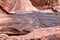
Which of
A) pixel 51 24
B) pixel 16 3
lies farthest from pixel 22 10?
pixel 51 24

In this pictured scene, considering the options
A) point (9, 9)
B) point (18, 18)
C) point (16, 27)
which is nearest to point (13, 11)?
point (9, 9)

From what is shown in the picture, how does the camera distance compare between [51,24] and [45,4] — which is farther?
[45,4]

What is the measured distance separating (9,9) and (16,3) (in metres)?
0.19

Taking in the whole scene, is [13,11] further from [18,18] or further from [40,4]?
[40,4]

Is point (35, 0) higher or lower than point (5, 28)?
lower

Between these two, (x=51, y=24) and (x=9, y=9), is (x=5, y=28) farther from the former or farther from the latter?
(x=9, y=9)

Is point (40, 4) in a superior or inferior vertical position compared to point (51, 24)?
inferior

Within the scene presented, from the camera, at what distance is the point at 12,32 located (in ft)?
7.11

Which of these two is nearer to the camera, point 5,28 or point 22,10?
point 5,28

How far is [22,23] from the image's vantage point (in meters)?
2.29

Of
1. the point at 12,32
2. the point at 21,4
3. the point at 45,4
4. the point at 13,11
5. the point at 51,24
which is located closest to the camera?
the point at 12,32

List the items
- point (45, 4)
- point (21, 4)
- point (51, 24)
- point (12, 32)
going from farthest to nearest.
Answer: point (45, 4) → point (21, 4) → point (51, 24) → point (12, 32)

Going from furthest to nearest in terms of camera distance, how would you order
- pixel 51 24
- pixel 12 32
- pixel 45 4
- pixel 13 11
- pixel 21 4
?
1. pixel 45 4
2. pixel 21 4
3. pixel 13 11
4. pixel 51 24
5. pixel 12 32

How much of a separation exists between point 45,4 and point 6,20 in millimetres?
2446
